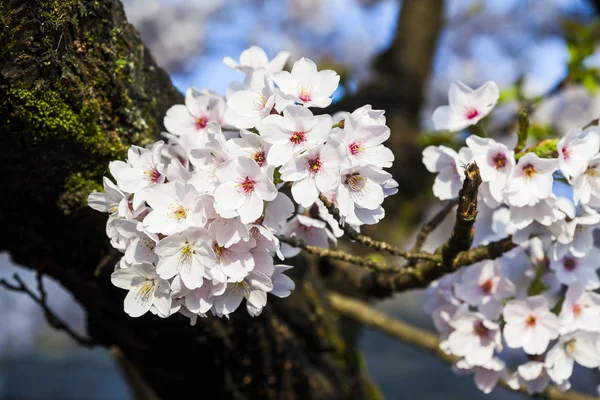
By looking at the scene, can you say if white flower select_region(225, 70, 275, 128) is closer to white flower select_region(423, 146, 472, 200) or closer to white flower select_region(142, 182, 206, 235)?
white flower select_region(142, 182, 206, 235)

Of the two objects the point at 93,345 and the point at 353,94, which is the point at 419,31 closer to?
→ the point at 353,94

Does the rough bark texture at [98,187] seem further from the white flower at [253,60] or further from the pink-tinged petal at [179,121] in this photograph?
the white flower at [253,60]

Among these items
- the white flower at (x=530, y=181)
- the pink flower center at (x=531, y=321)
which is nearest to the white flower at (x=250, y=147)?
the white flower at (x=530, y=181)

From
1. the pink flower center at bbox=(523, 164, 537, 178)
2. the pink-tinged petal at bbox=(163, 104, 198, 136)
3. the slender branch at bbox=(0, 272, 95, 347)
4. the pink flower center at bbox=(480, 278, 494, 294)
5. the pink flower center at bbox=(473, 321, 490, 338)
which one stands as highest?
the pink flower center at bbox=(523, 164, 537, 178)

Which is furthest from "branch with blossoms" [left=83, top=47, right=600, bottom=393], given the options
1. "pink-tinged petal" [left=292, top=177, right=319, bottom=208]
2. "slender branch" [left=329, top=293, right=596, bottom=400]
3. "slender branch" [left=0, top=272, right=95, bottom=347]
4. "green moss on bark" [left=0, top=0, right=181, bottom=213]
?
"slender branch" [left=329, top=293, right=596, bottom=400]

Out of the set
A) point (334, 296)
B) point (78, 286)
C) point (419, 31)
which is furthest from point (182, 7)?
point (78, 286)

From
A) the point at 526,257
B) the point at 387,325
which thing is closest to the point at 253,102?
the point at 526,257

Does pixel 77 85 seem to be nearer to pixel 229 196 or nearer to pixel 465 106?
pixel 229 196
